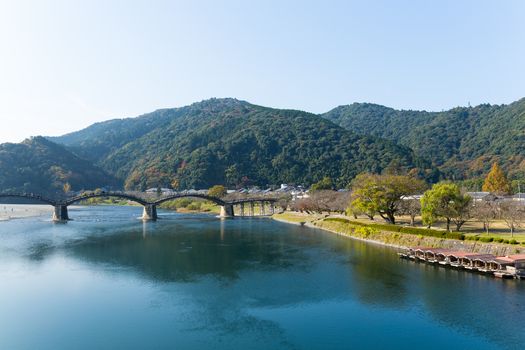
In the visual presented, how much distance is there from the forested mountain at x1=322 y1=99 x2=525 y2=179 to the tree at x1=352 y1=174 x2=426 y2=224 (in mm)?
49426

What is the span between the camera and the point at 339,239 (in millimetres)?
45906

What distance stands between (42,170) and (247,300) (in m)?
120

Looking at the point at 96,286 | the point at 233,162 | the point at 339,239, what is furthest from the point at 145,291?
the point at 233,162

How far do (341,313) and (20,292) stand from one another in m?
18.4

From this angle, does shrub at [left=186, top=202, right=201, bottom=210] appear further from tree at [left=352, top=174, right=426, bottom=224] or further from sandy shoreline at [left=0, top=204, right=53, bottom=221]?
tree at [left=352, top=174, right=426, bottom=224]

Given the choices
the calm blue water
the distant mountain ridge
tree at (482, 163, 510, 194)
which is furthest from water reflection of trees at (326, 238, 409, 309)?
the distant mountain ridge

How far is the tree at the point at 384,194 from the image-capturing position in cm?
4634

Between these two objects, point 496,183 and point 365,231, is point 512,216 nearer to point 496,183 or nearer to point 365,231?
point 365,231

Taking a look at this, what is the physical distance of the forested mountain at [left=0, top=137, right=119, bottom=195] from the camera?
11600 centimetres

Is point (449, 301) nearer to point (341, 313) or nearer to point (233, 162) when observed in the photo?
point (341, 313)

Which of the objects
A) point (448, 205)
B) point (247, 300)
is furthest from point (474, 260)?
point (247, 300)

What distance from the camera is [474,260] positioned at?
29031mm

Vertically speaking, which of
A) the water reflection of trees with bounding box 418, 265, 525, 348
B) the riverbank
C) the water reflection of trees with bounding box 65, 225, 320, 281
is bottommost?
the water reflection of trees with bounding box 418, 265, 525, 348

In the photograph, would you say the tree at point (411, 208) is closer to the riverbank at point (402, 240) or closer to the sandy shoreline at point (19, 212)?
the riverbank at point (402, 240)
